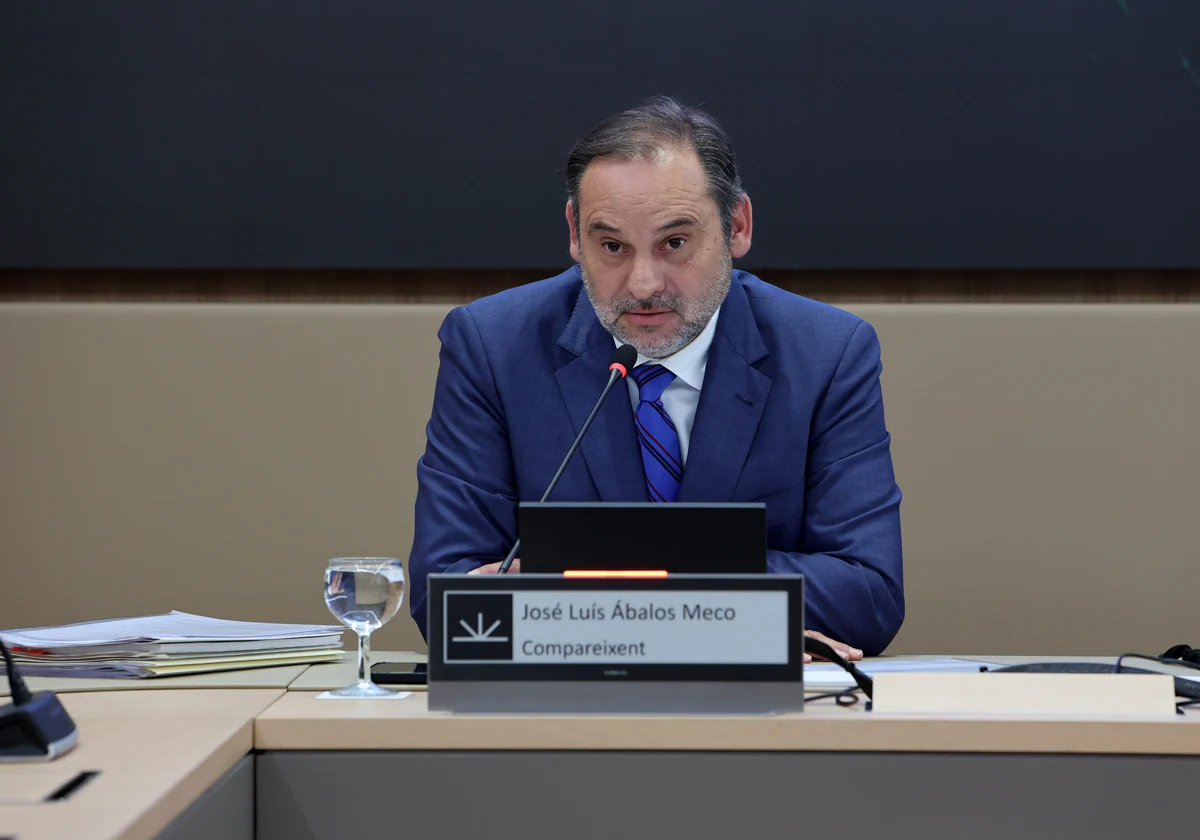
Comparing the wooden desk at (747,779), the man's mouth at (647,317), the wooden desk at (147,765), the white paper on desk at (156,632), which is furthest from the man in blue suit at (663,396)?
the wooden desk at (747,779)

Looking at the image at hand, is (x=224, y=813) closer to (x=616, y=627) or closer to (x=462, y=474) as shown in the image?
(x=616, y=627)

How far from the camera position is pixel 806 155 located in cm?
231

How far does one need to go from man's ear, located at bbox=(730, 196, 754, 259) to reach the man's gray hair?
0.04 m

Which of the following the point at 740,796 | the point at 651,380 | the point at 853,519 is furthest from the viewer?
the point at 651,380

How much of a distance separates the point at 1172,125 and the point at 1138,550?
0.79 m

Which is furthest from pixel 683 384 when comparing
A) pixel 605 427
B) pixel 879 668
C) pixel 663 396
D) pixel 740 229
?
pixel 879 668

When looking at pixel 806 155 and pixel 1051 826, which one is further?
pixel 806 155

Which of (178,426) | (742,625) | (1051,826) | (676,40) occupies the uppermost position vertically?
(676,40)

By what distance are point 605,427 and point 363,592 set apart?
658mm

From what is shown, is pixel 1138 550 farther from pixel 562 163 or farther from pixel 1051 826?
pixel 1051 826

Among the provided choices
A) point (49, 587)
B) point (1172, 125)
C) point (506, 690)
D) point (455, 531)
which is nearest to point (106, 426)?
point (49, 587)

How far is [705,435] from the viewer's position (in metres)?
1.69

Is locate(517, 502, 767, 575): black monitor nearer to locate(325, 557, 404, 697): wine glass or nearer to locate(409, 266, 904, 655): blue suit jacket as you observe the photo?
locate(325, 557, 404, 697): wine glass

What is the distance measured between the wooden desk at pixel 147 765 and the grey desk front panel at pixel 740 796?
0.08 metres
